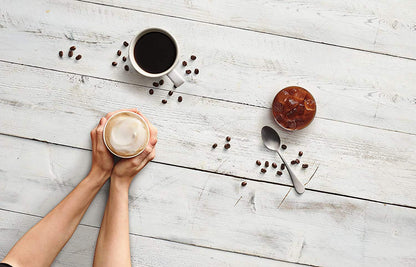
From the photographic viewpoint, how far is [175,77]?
1050 millimetres

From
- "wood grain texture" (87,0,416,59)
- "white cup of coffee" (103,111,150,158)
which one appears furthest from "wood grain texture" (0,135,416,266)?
"wood grain texture" (87,0,416,59)

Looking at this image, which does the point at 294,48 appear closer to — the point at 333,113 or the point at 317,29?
the point at 317,29

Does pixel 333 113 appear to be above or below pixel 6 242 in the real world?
below

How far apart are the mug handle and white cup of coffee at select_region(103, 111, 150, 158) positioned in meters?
0.16

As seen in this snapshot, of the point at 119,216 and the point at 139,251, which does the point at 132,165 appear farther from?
the point at 139,251

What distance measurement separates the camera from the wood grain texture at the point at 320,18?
1.11 meters

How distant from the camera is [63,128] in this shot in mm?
1104

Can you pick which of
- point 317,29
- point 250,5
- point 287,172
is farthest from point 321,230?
point 250,5

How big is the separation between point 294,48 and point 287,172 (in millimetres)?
377

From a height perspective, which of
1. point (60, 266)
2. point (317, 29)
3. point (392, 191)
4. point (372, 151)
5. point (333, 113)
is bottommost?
point (392, 191)

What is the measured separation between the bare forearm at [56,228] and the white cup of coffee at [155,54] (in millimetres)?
342

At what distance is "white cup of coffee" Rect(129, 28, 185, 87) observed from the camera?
1.05m

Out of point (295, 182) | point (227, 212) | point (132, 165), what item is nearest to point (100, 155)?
point (132, 165)

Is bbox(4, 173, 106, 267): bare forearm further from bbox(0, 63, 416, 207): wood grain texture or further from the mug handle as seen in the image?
the mug handle
